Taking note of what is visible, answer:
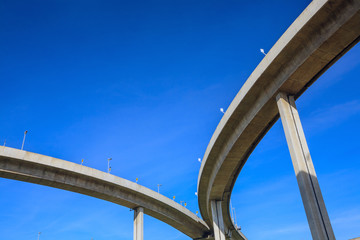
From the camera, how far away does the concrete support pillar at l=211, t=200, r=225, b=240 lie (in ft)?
102

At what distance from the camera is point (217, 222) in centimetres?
3108

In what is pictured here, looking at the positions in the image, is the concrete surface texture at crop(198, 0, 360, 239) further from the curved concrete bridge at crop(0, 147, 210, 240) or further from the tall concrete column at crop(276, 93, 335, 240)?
the curved concrete bridge at crop(0, 147, 210, 240)

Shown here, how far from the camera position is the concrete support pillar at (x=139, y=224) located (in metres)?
31.0

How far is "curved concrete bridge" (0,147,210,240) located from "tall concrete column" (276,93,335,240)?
1699 centimetres

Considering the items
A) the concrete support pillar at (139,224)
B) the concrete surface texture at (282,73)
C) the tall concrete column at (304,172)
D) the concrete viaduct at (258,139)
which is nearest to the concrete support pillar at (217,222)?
the concrete viaduct at (258,139)

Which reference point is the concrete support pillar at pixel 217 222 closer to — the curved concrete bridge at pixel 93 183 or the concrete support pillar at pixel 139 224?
the curved concrete bridge at pixel 93 183

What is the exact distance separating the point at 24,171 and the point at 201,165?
14.2m

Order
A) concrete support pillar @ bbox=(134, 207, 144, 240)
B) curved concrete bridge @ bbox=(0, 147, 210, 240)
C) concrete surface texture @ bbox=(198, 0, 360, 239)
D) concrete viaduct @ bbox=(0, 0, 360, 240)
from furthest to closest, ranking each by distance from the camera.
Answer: concrete support pillar @ bbox=(134, 207, 144, 240), curved concrete bridge @ bbox=(0, 147, 210, 240), concrete viaduct @ bbox=(0, 0, 360, 240), concrete surface texture @ bbox=(198, 0, 360, 239)

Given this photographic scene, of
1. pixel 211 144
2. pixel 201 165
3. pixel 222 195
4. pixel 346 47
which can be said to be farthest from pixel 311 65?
pixel 222 195

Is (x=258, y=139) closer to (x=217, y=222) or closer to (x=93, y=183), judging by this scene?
(x=217, y=222)

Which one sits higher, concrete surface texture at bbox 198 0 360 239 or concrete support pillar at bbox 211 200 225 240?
concrete surface texture at bbox 198 0 360 239

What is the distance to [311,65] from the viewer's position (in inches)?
661

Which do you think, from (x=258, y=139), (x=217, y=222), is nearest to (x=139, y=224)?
(x=217, y=222)

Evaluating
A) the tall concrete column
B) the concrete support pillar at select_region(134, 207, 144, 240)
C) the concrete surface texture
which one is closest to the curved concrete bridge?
the concrete support pillar at select_region(134, 207, 144, 240)
